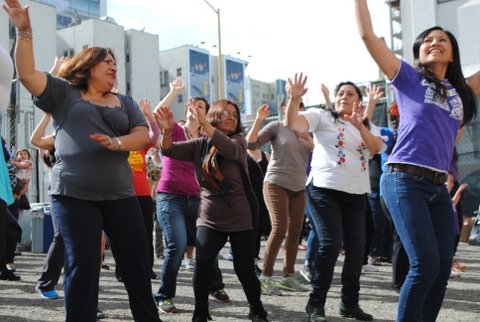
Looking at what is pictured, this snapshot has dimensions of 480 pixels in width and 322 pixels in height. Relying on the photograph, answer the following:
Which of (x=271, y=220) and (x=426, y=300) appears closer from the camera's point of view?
(x=426, y=300)

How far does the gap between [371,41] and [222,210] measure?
1711 mm

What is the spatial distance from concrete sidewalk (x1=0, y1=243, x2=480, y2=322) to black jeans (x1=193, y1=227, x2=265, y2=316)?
21.2 inches

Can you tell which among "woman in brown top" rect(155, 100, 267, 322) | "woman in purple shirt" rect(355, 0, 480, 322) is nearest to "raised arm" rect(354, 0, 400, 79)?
"woman in purple shirt" rect(355, 0, 480, 322)

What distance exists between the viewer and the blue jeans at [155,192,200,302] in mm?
5164

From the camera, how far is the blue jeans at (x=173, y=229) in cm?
516

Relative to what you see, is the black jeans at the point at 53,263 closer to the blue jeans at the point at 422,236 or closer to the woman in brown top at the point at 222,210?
the woman in brown top at the point at 222,210

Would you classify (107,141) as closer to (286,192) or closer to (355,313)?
(355,313)

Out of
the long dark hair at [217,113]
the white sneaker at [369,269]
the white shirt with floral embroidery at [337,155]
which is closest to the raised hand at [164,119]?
the long dark hair at [217,113]

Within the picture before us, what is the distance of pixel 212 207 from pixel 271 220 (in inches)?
78.6

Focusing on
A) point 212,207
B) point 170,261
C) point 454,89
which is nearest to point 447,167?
point 454,89

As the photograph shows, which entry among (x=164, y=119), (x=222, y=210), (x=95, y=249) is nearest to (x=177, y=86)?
(x=164, y=119)

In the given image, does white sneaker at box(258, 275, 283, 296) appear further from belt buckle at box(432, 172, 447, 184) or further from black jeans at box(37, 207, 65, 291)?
belt buckle at box(432, 172, 447, 184)

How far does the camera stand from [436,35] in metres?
3.70

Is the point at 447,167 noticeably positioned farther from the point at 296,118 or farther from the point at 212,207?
the point at 212,207
